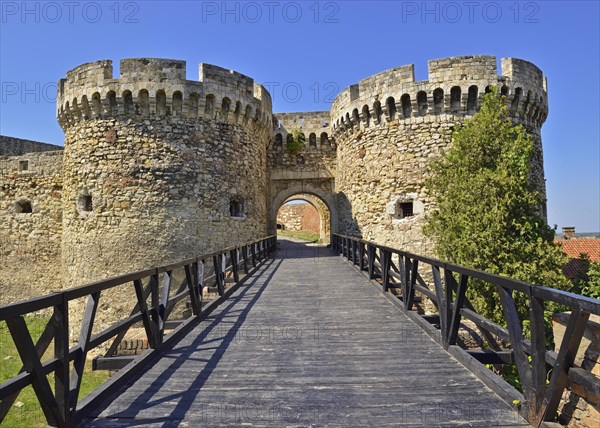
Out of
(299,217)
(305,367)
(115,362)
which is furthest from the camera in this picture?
(299,217)

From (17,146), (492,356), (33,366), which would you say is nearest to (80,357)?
(33,366)

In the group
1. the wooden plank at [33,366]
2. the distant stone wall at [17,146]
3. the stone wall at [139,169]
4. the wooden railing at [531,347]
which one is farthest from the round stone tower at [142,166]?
the wooden plank at [33,366]

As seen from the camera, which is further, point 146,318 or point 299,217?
point 299,217

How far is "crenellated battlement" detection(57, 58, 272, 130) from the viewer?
32.5 feet

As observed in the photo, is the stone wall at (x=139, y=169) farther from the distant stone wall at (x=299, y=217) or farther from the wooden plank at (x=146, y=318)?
the distant stone wall at (x=299, y=217)

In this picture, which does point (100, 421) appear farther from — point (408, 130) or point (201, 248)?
point (408, 130)

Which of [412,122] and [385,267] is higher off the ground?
[412,122]

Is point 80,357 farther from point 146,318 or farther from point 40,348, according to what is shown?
point 146,318

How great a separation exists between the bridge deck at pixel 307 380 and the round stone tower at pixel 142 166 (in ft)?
18.1

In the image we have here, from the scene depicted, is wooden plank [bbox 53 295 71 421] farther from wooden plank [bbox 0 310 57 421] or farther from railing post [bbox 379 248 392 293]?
railing post [bbox 379 248 392 293]

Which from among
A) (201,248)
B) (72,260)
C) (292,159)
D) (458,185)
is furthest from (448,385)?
(292,159)

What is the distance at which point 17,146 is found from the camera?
16.2 m

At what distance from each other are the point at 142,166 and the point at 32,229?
18.1 ft

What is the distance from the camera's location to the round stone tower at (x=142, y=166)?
9.84m
